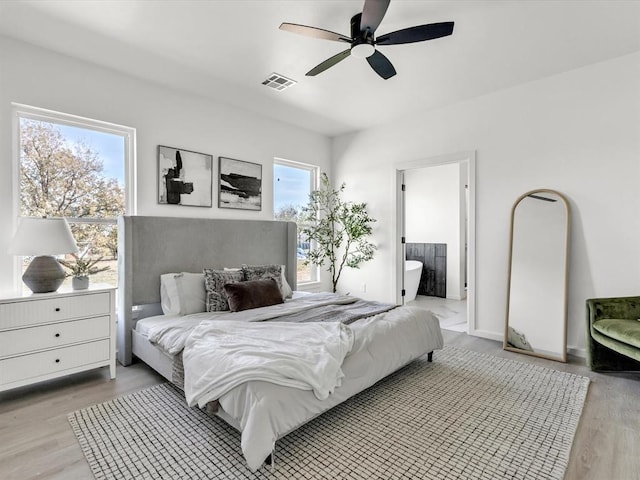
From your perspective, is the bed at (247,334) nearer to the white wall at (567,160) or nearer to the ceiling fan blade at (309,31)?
the white wall at (567,160)

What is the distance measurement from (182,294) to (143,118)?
6.07ft

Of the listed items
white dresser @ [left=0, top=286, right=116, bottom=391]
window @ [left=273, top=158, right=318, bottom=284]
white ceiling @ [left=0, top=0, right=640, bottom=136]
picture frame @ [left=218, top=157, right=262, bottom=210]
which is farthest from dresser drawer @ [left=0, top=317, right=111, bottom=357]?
window @ [left=273, top=158, right=318, bottom=284]

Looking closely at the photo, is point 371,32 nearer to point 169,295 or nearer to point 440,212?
point 169,295

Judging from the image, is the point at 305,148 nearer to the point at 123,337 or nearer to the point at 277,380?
the point at 123,337

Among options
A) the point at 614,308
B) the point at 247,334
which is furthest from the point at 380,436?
the point at 614,308

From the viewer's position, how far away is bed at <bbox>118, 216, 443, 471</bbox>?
1704 mm

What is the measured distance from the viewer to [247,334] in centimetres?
226

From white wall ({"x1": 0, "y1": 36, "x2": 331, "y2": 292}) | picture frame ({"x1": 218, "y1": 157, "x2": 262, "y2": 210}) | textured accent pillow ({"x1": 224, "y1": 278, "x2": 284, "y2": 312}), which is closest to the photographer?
white wall ({"x1": 0, "y1": 36, "x2": 331, "y2": 292})

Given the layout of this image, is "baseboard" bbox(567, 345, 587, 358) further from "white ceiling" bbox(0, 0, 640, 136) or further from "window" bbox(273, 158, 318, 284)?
"window" bbox(273, 158, 318, 284)

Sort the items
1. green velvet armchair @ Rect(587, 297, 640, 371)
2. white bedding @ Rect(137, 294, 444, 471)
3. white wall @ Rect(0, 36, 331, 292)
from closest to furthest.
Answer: white bedding @ Rect(137, 294, 444, 471) < white wall @ Rect(0, 36, 331, 292) < green velvet armchair @ Rect(587, 297, 640, 371)

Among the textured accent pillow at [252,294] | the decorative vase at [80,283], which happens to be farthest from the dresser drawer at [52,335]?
the textured accent pillow at [252,294]

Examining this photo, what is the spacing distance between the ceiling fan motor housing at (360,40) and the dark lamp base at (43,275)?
280cm

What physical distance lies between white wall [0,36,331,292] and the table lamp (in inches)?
14.1

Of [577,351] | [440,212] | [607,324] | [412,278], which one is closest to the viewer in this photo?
[607,324]
